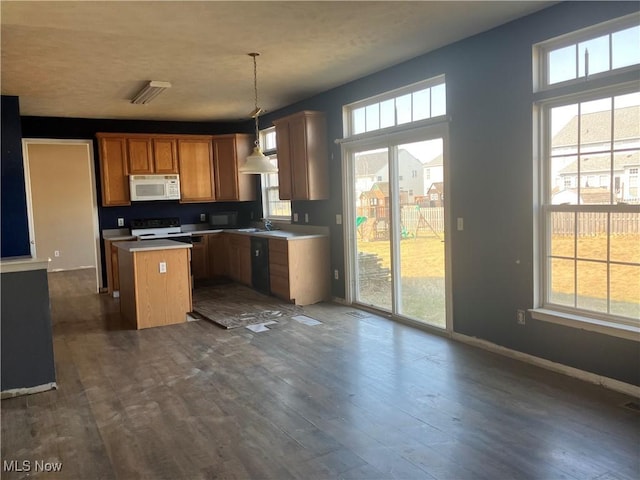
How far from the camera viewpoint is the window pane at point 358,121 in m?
5.65

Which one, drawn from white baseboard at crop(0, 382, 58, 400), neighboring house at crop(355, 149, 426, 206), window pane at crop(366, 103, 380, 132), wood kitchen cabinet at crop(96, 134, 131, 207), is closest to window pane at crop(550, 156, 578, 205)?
neighboring house at crop(355, 149, 426, 206)

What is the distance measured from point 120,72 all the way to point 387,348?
370 cm

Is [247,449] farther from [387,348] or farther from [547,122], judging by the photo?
[547,122]

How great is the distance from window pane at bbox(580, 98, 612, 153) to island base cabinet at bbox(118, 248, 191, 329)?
3.98 metres

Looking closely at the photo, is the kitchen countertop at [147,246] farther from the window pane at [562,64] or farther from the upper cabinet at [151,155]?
the window pane at [562,64]

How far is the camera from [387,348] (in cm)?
428

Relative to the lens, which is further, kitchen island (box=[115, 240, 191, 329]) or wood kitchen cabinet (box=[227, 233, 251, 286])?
wood kitchen cabinet (box=[227, 233, 251, 286])

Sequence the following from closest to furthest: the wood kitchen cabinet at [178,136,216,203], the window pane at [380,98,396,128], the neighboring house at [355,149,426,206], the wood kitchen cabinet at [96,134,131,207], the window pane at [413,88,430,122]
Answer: the window pane at [413,88,430,122] → the neighboring house at [355,149,426,206] → the window pane at [380,98,396,128] → the wood kitchen cabinet at [96,134,131,207] → the wood kitchen cabinet at [178,136,216,203]

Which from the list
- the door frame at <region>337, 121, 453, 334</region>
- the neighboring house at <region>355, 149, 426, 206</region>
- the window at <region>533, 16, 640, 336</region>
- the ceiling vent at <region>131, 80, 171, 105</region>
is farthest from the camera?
the ceiling vent at <region>131, 80, 171, 105</region>

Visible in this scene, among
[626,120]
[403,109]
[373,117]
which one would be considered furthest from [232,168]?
[626,120]

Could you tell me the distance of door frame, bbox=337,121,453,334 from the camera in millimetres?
4504

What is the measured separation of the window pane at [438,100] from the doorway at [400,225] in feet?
0.51

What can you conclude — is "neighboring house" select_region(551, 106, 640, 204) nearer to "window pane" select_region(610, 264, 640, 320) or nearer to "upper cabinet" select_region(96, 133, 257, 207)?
"window pane" select_region(610, 264, 640, 320)

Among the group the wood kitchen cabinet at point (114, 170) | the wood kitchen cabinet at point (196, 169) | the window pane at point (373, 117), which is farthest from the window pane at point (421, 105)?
the wood kitchen cabinet at point (114, 170)
